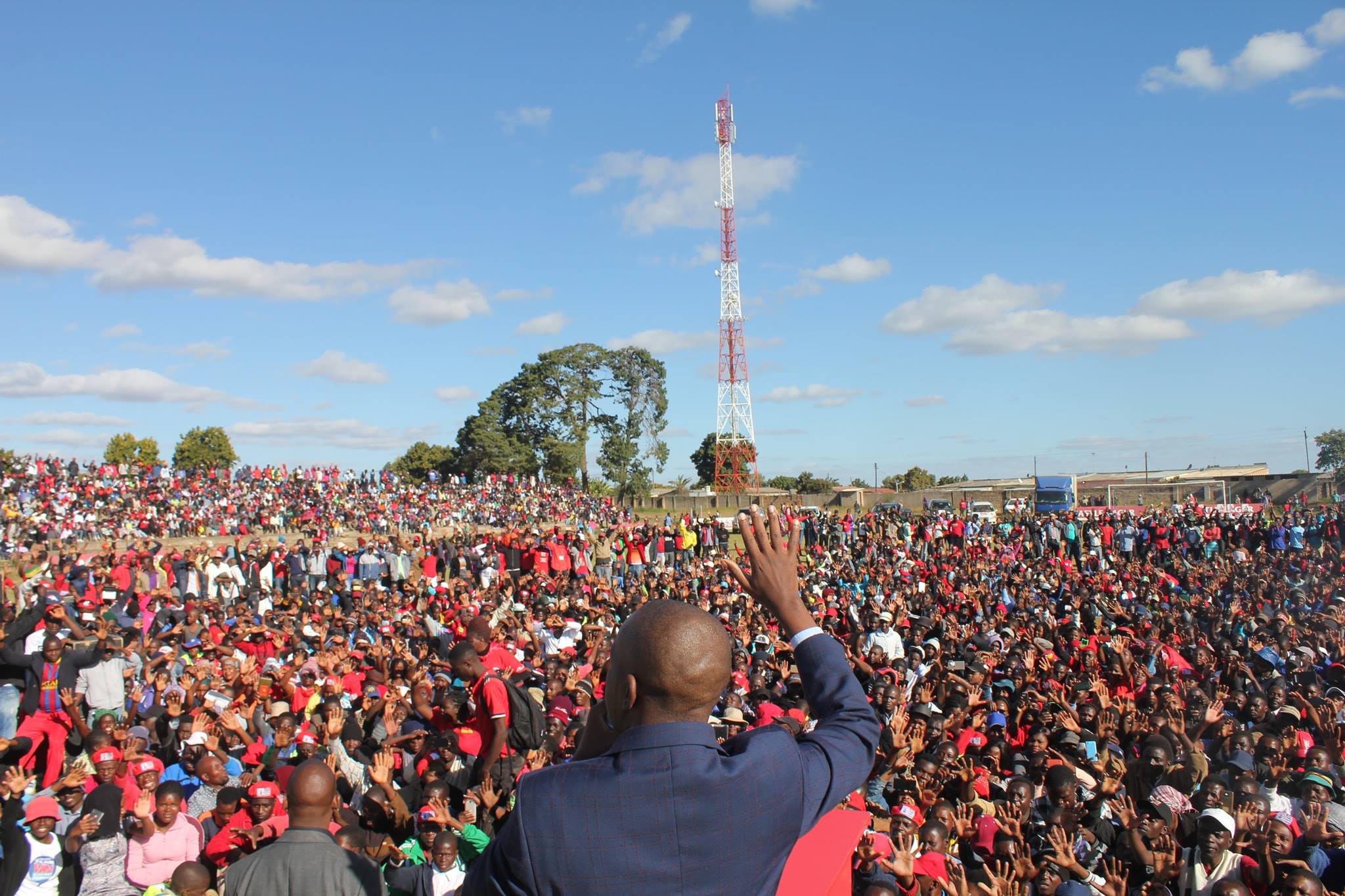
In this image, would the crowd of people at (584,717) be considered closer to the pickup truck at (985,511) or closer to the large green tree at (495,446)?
the pickup truck at (985,511)

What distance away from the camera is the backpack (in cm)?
471

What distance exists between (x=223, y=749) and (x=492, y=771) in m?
2.74

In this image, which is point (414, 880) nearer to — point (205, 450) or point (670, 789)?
point (670, 789)

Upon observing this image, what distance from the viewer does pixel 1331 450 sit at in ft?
206

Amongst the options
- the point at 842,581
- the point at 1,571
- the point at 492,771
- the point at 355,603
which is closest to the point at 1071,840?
the point at 492,771

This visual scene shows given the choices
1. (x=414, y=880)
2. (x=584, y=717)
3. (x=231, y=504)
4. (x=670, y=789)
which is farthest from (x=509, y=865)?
(x=231, y=504)

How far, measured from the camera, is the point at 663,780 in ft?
4.44

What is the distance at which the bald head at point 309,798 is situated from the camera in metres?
2.95

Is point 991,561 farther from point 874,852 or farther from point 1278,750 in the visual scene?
point 874,852

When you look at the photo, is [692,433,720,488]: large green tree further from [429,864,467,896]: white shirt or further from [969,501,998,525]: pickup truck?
[429,864,467,896]: white shirt

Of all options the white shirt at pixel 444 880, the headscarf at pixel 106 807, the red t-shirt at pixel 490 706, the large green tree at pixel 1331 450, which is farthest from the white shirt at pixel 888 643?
the large green tree at pixel 1331 450

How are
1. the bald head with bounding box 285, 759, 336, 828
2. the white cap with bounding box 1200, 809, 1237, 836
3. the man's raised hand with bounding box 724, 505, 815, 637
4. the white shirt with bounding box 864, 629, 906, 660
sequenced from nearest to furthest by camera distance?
the man's raised hand with bounding box 724, 505, 815, 637 → the bald head with bounding box 285, 759, 336, 828 → the white cap with bounding box 1200, 809, 1237, 836 → the white shirt with bounding box 864, 629, 906, 660

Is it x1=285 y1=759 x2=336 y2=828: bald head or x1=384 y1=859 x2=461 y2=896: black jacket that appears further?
x1=384 y1=859 x2=461 y2=896: black jacket

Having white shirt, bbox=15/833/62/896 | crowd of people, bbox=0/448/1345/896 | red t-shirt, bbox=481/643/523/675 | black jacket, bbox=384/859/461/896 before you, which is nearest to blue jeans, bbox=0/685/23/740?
crowd of people, bbox=0/448/1345/896
